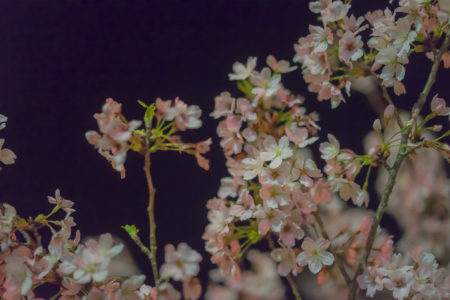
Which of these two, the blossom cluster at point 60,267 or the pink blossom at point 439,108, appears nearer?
the blossom cluster at point 60,267

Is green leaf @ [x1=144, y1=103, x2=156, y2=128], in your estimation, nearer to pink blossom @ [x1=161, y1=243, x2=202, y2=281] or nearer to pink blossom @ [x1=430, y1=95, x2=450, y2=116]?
pink blossom @ [x1=161, y1=243, x2=202, y2=281]

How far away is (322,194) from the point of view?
688mm

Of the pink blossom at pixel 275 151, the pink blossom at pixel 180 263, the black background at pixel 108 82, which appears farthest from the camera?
the black background at pixel 108 82

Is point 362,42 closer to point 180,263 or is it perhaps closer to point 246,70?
point 246,70

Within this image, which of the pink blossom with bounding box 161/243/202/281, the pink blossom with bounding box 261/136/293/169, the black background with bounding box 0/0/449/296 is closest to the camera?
the pink blossom with bounding box 161/243/202/281

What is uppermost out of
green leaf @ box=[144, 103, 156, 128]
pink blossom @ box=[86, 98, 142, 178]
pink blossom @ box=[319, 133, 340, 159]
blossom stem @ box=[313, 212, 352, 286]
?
green leaf @ box=[144, 103, 156, 128]

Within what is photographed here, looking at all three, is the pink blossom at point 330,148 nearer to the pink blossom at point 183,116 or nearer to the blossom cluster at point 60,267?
the pink blossom at point 183,116

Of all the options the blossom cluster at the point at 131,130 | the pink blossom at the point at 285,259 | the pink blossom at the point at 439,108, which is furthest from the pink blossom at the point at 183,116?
the pink blossom at the point at 439,108

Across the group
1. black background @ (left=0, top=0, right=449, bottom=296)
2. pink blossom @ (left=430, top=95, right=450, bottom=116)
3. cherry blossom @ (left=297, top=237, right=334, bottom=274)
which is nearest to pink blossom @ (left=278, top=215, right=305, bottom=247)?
cherry blossom @ (left=297, top=237, right=334, bottom=274)

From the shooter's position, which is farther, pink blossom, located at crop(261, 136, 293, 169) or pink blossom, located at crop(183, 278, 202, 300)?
pink blossom, located at crop(261, 136, 293, 169)

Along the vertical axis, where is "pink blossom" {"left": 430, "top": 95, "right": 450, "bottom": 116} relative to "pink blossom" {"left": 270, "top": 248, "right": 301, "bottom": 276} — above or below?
above

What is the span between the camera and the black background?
1.03 m

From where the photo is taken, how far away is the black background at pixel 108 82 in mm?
1031

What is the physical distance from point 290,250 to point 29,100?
2.08 feet
